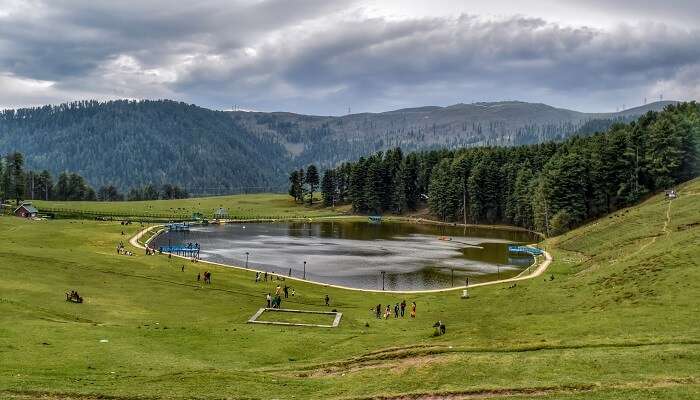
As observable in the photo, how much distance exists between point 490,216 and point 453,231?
26.0m

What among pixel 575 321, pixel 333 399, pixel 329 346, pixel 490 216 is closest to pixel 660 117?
pixel 490 216

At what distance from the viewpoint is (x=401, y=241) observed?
144750 mm

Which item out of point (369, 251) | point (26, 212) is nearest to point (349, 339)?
point (369, 251)

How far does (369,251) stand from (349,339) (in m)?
79.1

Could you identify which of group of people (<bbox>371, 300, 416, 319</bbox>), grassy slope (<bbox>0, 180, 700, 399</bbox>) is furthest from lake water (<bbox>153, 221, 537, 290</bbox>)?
group of people (<bbox>371, 300, 416, 319</bbox>)

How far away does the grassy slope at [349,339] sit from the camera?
2814 centimetres

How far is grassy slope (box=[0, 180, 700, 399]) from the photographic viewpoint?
92.3 feet

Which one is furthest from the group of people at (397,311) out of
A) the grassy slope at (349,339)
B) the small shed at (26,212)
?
the small shed at (26,212)

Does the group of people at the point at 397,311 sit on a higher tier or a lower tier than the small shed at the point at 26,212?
lower

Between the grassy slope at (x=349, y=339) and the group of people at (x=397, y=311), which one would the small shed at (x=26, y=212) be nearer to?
the grassy slope at (x=349, y=339)

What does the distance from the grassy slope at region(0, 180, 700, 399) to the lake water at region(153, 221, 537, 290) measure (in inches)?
615

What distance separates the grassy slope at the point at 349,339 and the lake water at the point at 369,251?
15.6m

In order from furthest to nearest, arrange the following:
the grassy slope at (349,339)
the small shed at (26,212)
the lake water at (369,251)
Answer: the small shed at (26,212) → the lake water at (369,251) → the grassy slope at (349,339)

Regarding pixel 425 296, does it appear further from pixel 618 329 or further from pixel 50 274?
pixel 50 274
